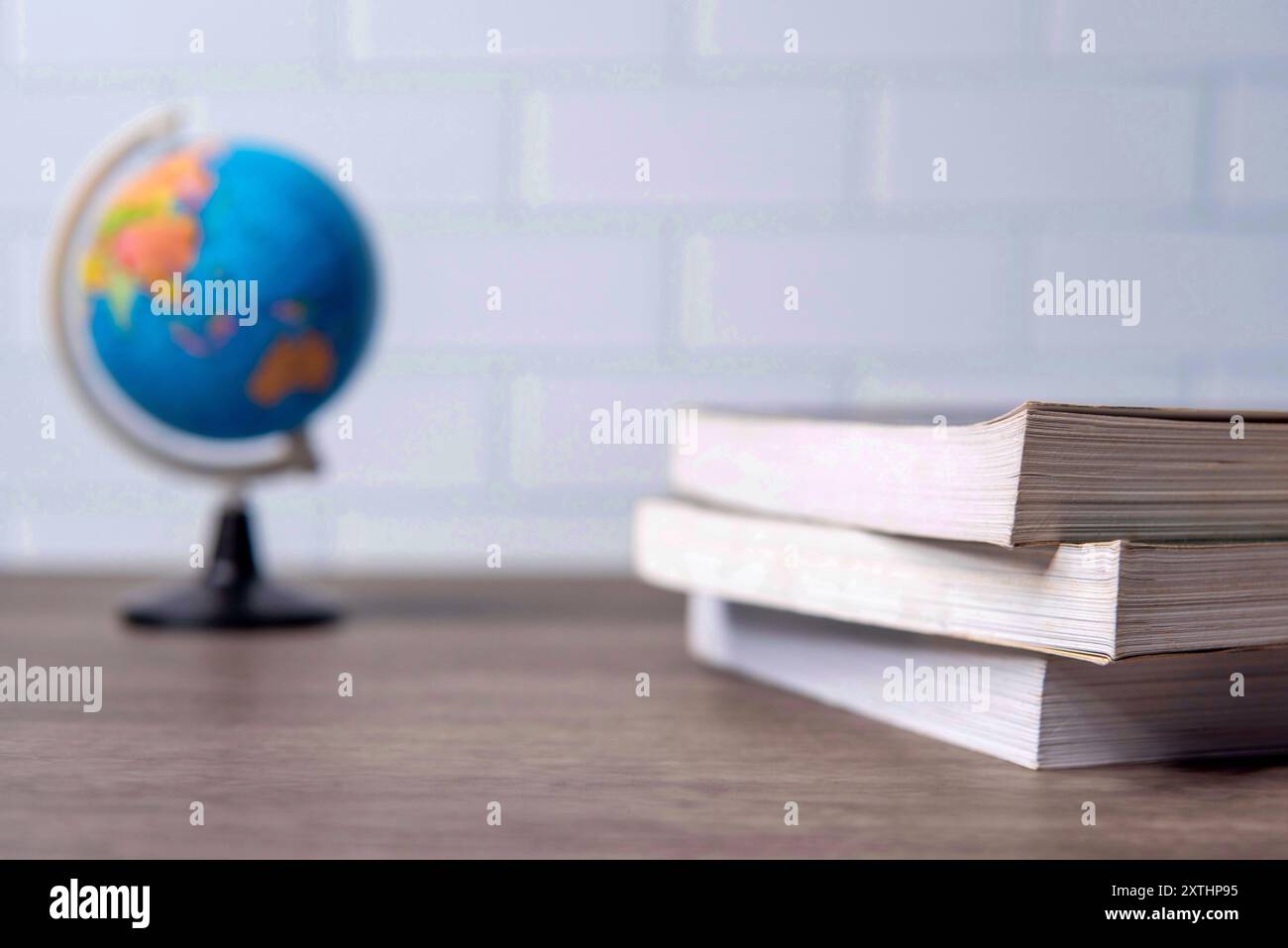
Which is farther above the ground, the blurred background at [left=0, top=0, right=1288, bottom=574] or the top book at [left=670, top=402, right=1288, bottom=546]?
the blurred background at [left=0, top=0, right=1288, bottom=574]

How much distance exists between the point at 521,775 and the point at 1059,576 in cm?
23

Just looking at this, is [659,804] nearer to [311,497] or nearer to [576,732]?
[576,732]

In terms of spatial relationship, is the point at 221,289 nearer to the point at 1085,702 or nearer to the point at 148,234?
the point at 148,234

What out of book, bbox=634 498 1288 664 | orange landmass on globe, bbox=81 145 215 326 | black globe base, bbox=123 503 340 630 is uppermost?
orange landmass on globe, bbox=81 145 215 326

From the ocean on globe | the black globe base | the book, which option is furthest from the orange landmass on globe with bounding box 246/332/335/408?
the book

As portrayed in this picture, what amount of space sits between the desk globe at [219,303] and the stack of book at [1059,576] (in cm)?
40

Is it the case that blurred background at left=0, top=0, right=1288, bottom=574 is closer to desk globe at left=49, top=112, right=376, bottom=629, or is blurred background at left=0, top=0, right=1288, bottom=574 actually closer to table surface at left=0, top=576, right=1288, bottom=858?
desk globe at left=49, top=112, right=376, bottom=629

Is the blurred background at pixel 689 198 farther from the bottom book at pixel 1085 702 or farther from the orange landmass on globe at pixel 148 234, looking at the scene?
the bottom book at pixel 1085 702

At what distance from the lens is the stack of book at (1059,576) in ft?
1.73

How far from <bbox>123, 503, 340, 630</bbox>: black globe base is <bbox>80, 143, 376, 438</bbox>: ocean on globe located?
9 cm

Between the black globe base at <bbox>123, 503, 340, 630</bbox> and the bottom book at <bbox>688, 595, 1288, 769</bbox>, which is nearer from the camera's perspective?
the bottom book at <bbox>688, 595, 1288, 769</bbox>

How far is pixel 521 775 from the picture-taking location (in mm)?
553

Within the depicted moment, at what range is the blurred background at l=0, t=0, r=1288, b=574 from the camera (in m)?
1.32
